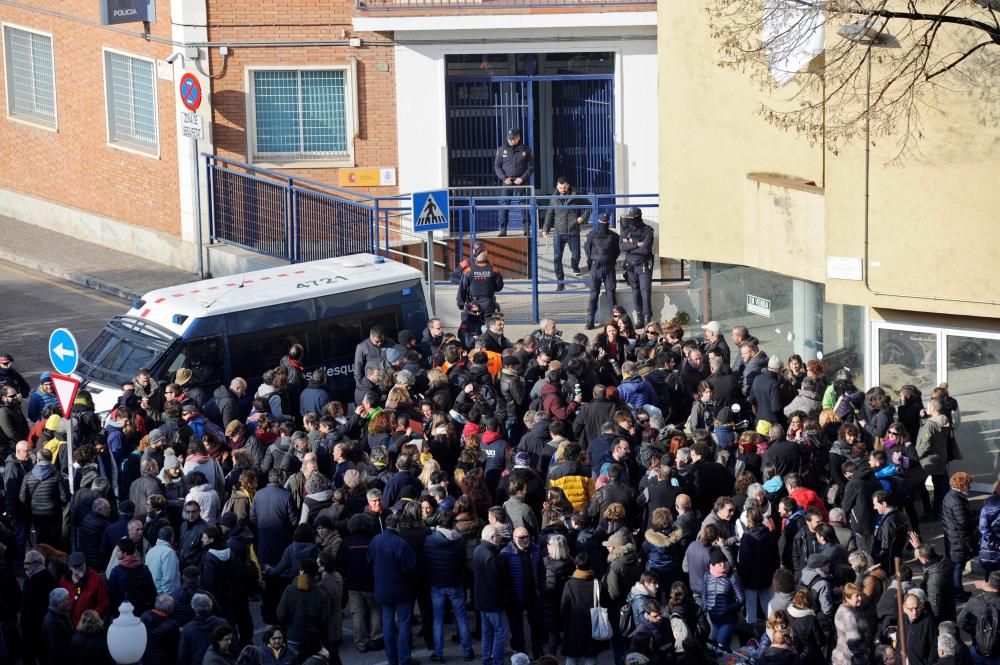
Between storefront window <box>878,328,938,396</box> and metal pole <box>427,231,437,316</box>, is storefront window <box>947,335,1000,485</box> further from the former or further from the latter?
metal pole <box>427,231,437,316</box>

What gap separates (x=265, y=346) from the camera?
19375mm

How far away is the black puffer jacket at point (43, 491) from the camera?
15.6 meters

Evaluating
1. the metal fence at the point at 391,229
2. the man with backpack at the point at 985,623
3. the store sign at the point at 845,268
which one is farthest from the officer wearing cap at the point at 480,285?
the man with backpack at the point at 985,623

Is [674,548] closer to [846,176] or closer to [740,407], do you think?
[740,407]

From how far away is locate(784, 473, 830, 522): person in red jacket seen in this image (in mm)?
14836

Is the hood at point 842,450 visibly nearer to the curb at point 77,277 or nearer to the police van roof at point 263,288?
the police van roof at point 263,288

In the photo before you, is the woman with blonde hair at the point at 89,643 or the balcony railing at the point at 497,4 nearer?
the woman with blonde hair at the point at 89,643

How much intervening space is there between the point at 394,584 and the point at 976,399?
25.4ft

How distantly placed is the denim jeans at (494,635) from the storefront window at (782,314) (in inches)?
273

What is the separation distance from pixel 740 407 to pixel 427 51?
11107 mm

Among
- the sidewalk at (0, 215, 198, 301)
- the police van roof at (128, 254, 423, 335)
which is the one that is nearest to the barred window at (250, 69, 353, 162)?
the sidewalk at (0, 215, 198, 301)

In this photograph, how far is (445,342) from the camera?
64.3 ft

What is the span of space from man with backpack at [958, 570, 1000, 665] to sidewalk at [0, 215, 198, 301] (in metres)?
15.5

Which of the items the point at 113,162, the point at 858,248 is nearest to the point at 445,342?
the point at 858,248
